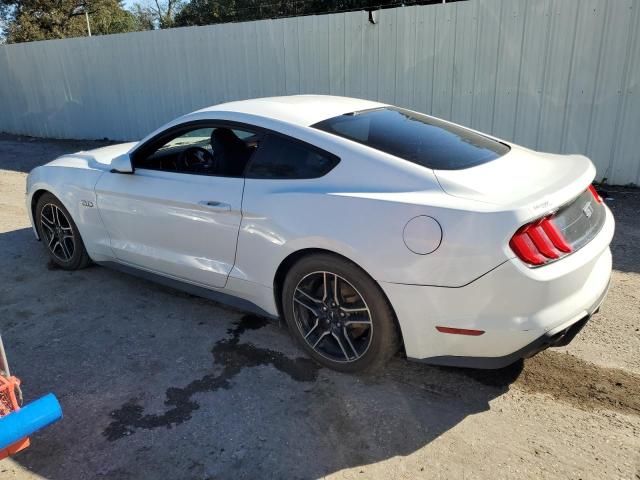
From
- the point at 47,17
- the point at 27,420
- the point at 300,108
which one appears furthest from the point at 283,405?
the point at 47,17

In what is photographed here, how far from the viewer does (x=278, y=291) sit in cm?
347

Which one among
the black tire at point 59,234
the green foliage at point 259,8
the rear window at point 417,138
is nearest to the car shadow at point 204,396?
the black tire at point 59,234

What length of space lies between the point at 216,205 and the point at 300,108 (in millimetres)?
873

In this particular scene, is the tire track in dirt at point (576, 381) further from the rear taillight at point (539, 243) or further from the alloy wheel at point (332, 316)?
the rear taillight at point (539, 243)

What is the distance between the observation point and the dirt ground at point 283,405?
2.61 m

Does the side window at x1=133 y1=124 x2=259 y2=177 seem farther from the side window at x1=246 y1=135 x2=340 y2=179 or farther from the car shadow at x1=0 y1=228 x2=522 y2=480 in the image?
the car shadow at x1=0 y1=228 x2=522 y2=480

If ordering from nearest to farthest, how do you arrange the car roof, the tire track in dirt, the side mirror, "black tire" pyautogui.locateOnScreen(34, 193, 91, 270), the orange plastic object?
the orange plastic object → the tire track in dirt → the car roof → the side mirror → "black tire" pyautogui.locateOnScreen(34, 193, 91, 270)

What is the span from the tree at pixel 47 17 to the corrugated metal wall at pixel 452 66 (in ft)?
64.0

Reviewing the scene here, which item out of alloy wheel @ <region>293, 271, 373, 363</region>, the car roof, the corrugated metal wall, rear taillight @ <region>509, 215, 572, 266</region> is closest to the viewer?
rear taillight @ <region>509, 215, 572, 266</region>

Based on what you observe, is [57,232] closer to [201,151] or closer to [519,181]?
[201,151]

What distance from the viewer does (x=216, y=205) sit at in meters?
3.54

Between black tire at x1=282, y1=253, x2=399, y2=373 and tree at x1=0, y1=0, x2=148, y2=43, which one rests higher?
tree at x1=0, y1=0, x2=148, y2=43

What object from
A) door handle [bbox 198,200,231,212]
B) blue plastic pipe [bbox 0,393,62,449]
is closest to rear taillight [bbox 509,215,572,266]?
door handle [bbox 198,200,231,212]

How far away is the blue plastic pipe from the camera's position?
2217mm
